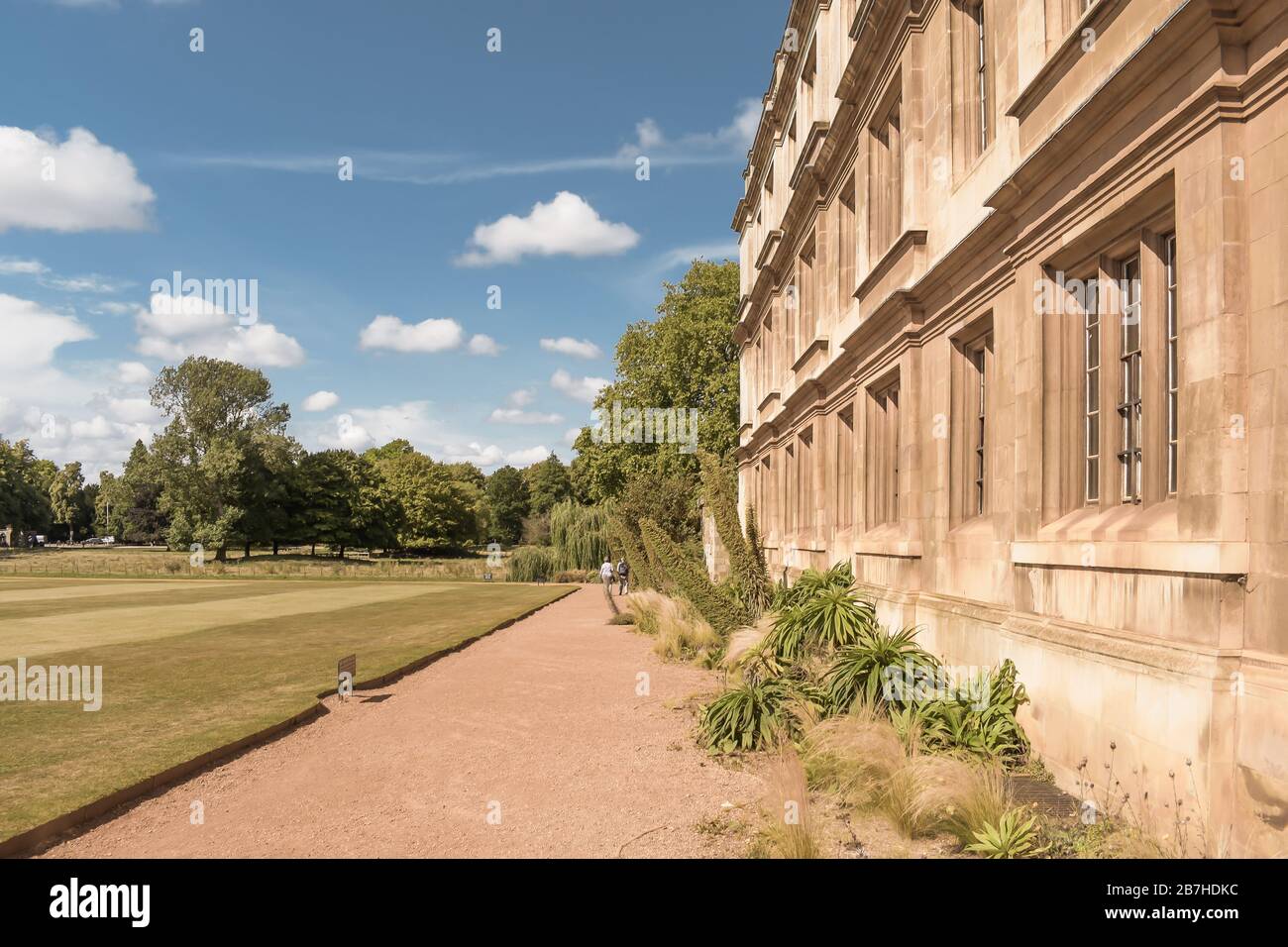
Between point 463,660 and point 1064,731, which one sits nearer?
point 1064,731

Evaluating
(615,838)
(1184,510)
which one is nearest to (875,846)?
(615,838)

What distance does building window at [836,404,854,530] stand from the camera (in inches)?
679

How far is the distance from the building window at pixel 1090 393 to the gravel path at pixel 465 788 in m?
4.28

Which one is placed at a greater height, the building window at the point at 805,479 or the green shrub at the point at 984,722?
the building window at the point at 805,479

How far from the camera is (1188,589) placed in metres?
5.89

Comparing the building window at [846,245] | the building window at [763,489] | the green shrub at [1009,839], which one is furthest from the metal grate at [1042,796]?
the building window at [763,489]

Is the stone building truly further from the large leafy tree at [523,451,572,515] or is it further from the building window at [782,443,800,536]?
the large leafy tree at [523,451,572,515]

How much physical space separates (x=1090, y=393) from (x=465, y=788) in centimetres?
697

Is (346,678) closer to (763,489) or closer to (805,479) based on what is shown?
(805,479)

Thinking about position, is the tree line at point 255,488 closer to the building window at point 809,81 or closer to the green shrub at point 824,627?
the building window at point 809,81

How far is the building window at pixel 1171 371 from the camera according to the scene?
6.57 meters

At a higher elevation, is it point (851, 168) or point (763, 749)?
point (851, 168)

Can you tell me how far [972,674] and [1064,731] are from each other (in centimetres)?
224
